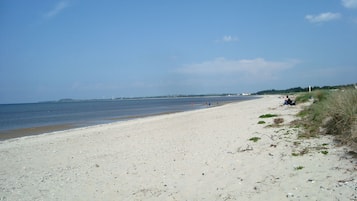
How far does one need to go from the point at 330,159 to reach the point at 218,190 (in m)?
2.57

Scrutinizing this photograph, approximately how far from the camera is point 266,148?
7824 millimetres

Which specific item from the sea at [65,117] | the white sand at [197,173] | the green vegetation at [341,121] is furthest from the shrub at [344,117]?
the sea at [65,117]

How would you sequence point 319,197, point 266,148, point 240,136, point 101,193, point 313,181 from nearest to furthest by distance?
point 319,197 → point 313,181 → point 101,193 → point 266,148 → point 240,136

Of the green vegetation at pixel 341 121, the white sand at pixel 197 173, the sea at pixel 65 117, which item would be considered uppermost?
the green vegetation at pixel 341 121

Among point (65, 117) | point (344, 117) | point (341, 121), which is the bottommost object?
point (65, 117)

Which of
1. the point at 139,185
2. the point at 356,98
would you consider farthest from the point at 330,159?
→ the point at 139,185

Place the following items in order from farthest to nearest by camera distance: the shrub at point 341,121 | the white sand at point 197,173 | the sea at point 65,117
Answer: the sea at point 65,117 < the shrub at point 341,121 < the white sand at point 197,173

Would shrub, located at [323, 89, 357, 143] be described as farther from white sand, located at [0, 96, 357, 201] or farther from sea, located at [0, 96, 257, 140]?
sea, located at [0, 96, 257, 140]

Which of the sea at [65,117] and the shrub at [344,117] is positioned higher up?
the shrub at [344,117]

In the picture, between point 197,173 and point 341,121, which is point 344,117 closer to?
point 341,121

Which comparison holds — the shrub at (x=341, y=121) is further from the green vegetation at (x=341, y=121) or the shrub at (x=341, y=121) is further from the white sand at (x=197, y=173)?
the white sand at (x=197, y=173)

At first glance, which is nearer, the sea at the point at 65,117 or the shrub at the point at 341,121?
the shrub at the point at 341,121

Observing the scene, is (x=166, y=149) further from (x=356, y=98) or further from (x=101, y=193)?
→ (x=356, y=98)

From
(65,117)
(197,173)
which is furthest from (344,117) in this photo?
(65,117)
